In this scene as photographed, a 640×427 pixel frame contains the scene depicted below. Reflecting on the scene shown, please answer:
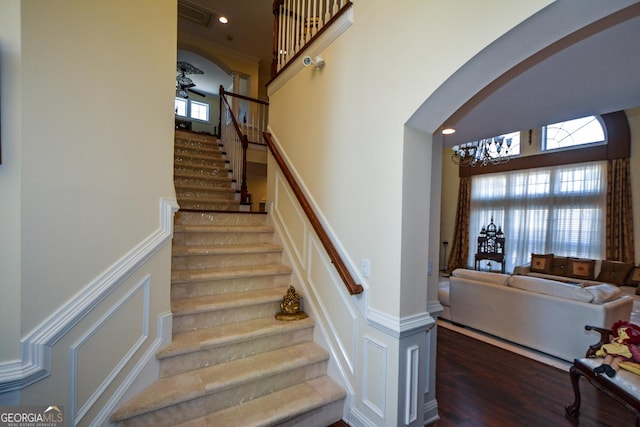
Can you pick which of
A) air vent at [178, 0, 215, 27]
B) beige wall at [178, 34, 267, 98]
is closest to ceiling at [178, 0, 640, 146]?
air vent at [178, 0, 215, 27]

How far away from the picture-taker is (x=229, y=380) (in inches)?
72.7

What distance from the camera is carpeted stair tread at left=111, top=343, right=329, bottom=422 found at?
1631mm


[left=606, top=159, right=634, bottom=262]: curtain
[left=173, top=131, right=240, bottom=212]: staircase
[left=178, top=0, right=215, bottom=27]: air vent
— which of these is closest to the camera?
[left=173, top=131, right=240, bottom=212]: staircase

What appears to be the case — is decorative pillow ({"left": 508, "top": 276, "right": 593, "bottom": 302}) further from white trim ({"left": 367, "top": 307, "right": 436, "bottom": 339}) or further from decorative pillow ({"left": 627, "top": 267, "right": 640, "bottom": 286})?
decorative pillow ({"left": 627, "top": 267, "right": 640, "bottom": 286})

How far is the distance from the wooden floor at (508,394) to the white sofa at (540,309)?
0.33 metres

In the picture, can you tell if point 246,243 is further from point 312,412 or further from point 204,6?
point 204,6

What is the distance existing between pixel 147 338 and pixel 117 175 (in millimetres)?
1023

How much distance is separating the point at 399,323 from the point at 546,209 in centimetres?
783

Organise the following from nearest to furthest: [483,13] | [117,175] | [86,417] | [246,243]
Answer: [483,13] < [86,417] < [117,175] < [246,243]

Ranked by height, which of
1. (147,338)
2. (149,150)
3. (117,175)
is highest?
(149,150)

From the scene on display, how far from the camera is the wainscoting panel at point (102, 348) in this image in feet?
4.62

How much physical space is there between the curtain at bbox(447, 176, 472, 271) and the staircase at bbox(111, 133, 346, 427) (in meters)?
7.93

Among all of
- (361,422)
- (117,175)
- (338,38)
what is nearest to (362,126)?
(338,38)

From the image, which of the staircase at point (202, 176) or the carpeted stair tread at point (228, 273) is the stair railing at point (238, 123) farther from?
the carpeted stair tread at point (228, 273)
